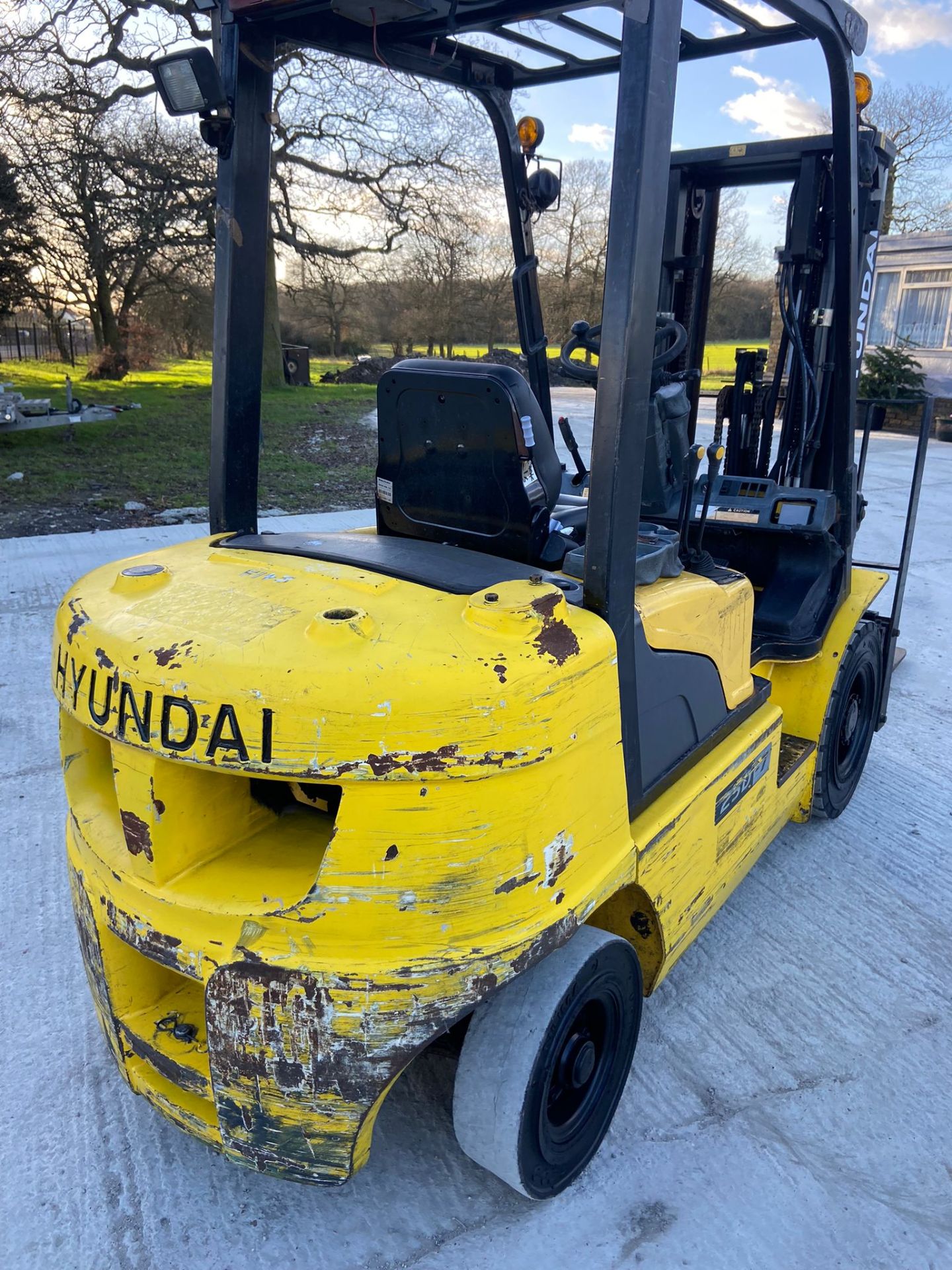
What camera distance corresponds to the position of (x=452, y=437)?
219 cm

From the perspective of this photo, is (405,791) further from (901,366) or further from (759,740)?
(901,366)

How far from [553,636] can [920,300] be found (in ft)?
77.0

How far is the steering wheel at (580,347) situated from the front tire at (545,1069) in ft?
5.22

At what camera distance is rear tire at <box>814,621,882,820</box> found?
3.39 m

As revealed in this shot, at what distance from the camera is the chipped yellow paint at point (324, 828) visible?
1597 millimetres

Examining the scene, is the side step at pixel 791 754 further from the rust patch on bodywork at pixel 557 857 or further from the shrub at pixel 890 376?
the shrub at pixel 890 376

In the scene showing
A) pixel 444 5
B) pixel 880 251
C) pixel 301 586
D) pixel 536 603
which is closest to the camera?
pixel 536 603

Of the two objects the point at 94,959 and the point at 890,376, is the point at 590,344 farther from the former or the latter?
the point at 890,376

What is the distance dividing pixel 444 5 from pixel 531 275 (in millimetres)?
991

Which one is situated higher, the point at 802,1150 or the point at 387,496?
the point at 387,496

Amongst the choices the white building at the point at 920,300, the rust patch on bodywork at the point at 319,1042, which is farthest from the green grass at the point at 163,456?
the white building at the point at 920,300

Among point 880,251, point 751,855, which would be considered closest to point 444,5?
point 751,855

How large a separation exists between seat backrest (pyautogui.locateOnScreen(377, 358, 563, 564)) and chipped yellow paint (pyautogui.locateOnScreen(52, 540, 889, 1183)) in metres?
0.37

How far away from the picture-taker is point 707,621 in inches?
96.0
